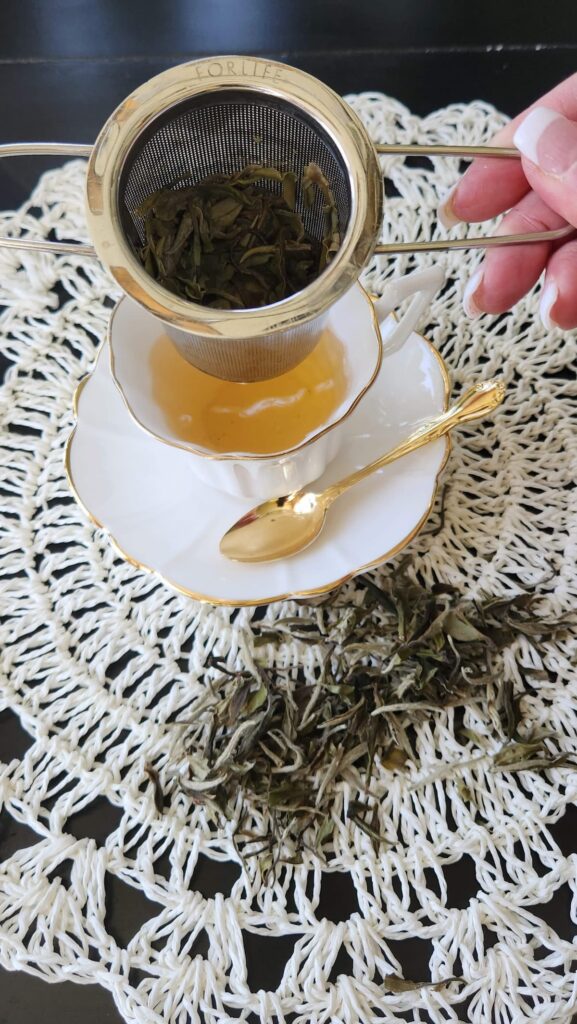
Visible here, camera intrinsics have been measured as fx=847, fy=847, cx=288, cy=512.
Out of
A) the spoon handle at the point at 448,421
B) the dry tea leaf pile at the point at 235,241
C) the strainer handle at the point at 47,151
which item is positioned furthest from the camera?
the spoon handle at the point at 448,421

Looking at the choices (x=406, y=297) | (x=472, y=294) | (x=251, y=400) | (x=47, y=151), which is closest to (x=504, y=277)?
(x=472, y=294)

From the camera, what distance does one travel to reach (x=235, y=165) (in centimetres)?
89

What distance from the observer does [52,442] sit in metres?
1.05

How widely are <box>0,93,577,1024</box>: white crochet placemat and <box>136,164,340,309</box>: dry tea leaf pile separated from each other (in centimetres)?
26

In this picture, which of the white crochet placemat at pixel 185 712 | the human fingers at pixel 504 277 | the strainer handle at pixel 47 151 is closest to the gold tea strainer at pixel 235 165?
the strainer handle at pixel 47 151

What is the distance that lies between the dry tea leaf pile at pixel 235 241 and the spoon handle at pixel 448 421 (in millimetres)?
217

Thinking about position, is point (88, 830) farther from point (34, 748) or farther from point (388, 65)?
point (388, 65)

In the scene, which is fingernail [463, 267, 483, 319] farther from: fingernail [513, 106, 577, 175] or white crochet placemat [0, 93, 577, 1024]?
fingernail [513, 106, 577, 175]

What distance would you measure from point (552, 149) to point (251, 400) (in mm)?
414

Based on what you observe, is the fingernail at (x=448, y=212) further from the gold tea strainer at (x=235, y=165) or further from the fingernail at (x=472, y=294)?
the gold tea strainer at (x=235, y=165)

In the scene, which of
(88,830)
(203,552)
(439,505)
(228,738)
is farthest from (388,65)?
(88,830)

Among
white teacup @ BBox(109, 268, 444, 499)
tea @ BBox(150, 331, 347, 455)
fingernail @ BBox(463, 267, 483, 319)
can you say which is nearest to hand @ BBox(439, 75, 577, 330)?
fingernail @ BBox(463, 267, 483, 319)

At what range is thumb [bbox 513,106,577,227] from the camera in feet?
2.64

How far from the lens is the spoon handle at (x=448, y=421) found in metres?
0.94
